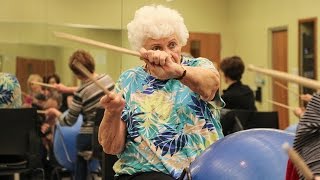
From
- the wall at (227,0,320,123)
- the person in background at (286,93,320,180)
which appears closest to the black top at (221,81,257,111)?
the wall at (227,0,320,123)

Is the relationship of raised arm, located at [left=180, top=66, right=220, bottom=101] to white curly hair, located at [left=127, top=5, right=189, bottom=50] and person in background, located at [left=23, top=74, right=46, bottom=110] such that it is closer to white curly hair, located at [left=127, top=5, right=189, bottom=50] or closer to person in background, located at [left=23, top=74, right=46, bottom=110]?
white curly hair, located at [left=127, top=5, right=189, bottom=50]

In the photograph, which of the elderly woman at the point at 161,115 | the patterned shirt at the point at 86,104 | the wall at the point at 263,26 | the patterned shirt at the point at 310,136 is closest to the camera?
the patterned shirt at the point at 310,136

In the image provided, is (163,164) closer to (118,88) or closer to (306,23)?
(118,88)

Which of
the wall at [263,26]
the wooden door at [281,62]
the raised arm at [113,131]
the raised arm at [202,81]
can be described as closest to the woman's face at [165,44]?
the raised arm at [202,81]

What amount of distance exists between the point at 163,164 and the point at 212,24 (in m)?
5.72

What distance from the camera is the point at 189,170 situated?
66.8 inches

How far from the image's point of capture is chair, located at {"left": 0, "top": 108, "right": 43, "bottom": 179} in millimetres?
3604

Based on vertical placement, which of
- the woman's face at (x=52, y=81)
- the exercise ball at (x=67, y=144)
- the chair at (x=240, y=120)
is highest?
the woman's face at (x=52, y=81)

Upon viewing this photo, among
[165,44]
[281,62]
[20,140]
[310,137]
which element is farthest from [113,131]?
[281,62]

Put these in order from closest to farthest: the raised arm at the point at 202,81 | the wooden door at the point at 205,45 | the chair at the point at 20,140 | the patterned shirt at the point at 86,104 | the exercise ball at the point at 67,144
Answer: the raised arm at the point at 202,81
the chair at the point at 20,140
the patterned shirt at the point at 86,104
the exercise ball at the point at 67,144
the wooden door at the point at 205,45

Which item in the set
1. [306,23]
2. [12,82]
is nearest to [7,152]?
[12,82]

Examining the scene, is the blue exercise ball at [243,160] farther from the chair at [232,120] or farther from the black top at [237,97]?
the black top at [237,97]

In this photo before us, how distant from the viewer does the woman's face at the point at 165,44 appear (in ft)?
6.49

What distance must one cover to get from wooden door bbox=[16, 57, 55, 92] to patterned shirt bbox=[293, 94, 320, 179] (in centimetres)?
397
